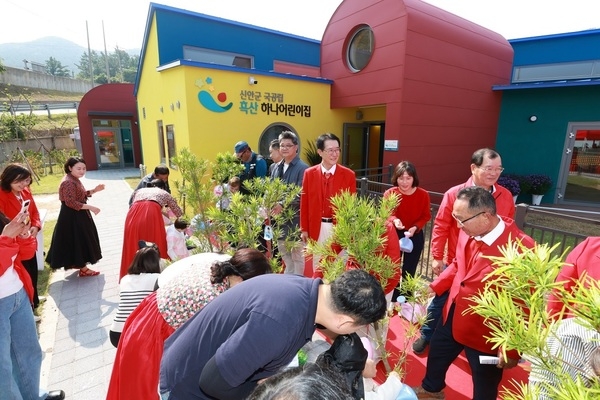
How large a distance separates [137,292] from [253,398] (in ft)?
6.20

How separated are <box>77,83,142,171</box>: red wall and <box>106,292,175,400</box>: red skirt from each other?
57.9 feet

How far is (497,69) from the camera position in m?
9.05

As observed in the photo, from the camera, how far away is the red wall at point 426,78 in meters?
6.92

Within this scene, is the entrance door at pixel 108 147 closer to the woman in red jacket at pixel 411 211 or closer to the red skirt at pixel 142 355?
the woman in red jacket at pixel 411 211

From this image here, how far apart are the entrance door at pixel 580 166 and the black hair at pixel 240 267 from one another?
1035 centimetres

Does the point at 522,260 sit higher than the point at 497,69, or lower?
lower

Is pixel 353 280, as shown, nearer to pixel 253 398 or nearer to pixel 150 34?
pixel 253 398

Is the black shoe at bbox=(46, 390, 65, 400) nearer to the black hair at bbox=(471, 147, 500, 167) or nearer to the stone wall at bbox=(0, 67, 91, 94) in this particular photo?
the black hair at bbox=(471, 147, 500, 167)

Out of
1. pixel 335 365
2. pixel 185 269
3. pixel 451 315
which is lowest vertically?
pixel 451 315

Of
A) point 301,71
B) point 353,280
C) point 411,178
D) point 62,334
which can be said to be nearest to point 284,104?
point 301,71

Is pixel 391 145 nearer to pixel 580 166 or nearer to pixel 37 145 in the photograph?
pixel 580 166

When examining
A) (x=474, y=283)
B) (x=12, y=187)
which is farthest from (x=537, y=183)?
(x=12, y=187)

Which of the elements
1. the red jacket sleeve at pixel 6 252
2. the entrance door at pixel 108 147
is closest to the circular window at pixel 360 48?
the red jacket sleeve at pixel 6 252

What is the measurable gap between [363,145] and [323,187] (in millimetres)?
6888
